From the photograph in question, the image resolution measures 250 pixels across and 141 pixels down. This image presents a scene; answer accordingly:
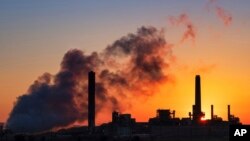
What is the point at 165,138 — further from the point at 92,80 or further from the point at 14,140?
the point at 14,140

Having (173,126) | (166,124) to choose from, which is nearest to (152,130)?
(173,126)

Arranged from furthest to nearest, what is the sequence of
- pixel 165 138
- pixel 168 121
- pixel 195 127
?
pixel 168 121 < pixel 195 127 < pixel 165 138

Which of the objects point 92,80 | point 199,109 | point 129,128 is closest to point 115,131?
point 129,128

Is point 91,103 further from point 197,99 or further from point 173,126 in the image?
point 197,99

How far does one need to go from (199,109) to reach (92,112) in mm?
22030

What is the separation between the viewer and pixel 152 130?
10056 cm

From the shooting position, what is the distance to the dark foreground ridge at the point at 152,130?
99438 millimetres

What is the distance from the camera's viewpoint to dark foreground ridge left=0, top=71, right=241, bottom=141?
9944cm

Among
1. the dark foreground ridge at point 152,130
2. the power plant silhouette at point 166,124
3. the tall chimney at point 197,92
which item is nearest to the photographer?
the dark foreground ridge at point 152,130

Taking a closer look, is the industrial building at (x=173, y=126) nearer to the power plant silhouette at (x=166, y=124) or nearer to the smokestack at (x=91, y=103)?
the power plant silhouette at (x=166, y=124)

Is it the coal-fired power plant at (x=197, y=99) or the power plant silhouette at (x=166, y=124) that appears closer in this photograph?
the power plant silhouette at (x=166, y=124)

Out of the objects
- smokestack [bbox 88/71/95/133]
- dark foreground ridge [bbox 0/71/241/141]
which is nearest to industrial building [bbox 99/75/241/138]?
dark foreground ridge [bbox 0/71/241/141]

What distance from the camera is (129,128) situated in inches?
4286

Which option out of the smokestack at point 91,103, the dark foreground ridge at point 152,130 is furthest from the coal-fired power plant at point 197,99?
the smokestack at point 91,103
